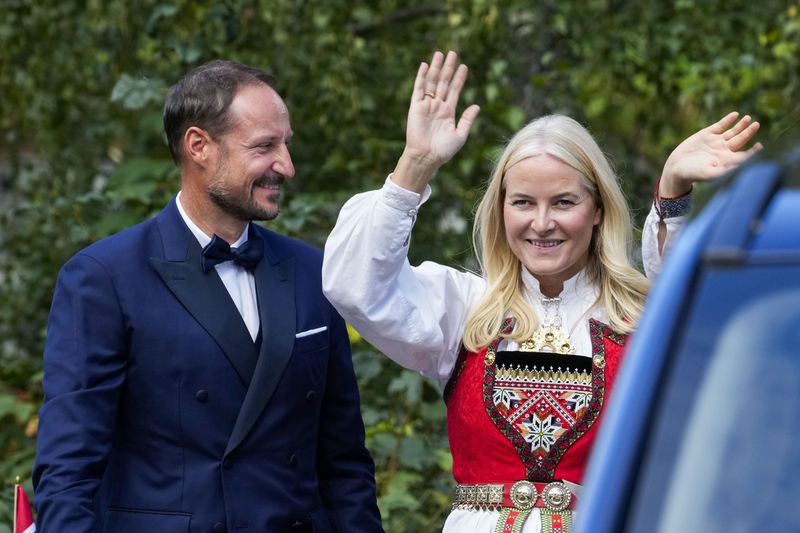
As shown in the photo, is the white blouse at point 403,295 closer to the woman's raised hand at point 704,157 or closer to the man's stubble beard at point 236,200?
the woman's raised hand at point 704,157

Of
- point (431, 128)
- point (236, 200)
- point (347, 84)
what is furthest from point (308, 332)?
point (347, 84)

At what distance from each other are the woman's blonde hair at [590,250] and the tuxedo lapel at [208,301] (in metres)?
0.51

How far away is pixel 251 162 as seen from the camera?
10.9ft

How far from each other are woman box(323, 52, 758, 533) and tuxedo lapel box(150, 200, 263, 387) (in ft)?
0.96

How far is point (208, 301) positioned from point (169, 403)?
254mm

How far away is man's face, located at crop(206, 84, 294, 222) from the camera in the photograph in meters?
3.31

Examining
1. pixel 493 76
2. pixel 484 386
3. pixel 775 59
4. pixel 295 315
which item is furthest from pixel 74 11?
pixel 484 386

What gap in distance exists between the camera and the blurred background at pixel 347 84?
570cm

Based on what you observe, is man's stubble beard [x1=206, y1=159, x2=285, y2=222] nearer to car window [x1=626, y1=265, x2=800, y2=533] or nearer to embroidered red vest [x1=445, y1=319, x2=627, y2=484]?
embroidered red vest [x1=445, y1=319, x2=627, y2=484]

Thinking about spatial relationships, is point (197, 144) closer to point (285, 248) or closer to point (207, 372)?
point (285, 248)

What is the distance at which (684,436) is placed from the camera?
57.7 inches

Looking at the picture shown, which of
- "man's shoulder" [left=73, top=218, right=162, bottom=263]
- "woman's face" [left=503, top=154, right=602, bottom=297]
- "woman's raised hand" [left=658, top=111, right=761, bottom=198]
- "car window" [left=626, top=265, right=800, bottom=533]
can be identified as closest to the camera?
"car window" [left=626, top=265, right=800, bottom=533]

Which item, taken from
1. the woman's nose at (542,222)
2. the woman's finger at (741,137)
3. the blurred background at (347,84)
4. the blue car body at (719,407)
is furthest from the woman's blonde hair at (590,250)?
the blurred background at (347,84)

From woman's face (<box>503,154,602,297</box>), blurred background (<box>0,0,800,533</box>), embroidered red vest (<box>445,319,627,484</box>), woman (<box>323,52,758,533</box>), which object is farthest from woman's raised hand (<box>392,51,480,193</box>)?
blurred background (<box>0,0,800,533</box>)
